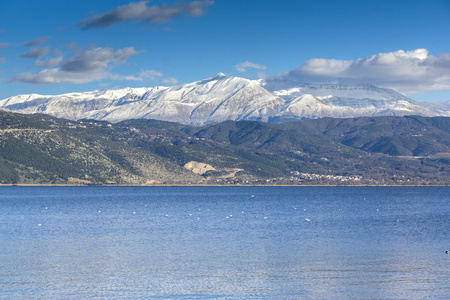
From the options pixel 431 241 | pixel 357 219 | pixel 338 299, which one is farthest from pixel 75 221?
pixel 338 299

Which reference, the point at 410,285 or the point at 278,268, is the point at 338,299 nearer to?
the point at 410,285

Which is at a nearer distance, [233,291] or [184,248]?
[233,291]

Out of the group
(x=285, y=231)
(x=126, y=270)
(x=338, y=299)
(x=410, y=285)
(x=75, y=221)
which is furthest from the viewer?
(x=75, y=221)

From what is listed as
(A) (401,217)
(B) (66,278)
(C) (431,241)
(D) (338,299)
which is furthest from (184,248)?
(A) (401,217)

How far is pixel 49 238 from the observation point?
3551 inches

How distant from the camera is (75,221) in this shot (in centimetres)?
12256

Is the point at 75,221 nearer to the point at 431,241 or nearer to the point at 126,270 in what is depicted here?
the point at 126,270

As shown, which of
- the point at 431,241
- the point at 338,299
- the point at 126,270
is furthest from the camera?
the point at 431,241

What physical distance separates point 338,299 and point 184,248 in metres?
32.3

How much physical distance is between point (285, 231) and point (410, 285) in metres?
47.5

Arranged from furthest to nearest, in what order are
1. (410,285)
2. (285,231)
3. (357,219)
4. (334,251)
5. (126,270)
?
(357,219) < (285,231) < (334,251) < (126,270) < (410,285)

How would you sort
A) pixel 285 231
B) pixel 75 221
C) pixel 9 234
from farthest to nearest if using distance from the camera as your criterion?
pixel 75 221
pixel 285 231
pixel 9 234

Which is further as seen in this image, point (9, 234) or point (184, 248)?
point (9, 234)

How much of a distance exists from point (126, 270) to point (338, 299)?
2384 centimetres
